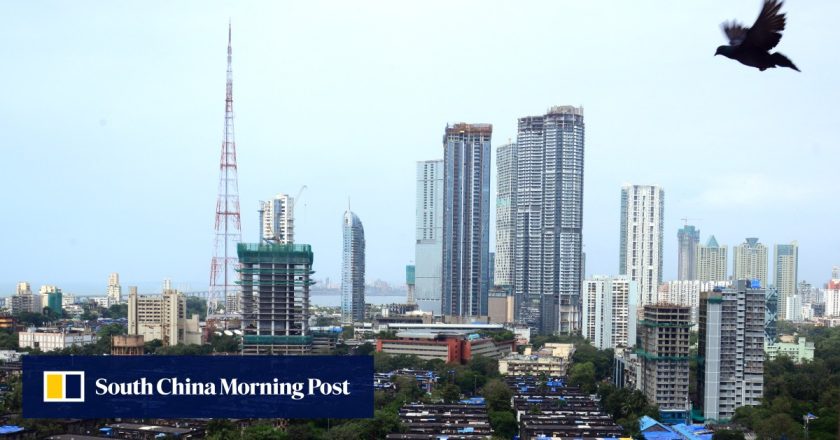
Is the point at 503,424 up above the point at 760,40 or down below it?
below

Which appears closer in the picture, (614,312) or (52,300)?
(614,312)

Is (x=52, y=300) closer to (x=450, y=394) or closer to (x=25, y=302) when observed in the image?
(x=25, y=302)

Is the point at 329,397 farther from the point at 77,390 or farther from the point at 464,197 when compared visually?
the point at 464,197

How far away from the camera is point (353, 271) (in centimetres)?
2966

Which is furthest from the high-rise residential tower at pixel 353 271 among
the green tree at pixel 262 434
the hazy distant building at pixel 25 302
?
the green tree at pixel 262 434

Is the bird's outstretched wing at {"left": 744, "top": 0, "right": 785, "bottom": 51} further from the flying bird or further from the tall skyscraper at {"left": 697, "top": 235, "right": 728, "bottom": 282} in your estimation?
the tall skyscraper at {"left": 697, "top": 235, "right": 728, "bottom": 282}

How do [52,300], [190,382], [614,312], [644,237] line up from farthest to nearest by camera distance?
[52,300], [644,237], [614,312], [190,382]

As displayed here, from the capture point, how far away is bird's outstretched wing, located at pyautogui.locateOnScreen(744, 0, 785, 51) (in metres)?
1.14

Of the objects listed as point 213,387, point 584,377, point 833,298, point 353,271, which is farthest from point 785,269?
point 213,387

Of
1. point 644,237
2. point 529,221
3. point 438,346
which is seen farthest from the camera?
point 529,221

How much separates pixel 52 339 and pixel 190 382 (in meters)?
15.6

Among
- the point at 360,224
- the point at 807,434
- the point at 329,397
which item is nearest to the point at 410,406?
the point at 807,434

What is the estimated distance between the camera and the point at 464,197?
2547 centimetres

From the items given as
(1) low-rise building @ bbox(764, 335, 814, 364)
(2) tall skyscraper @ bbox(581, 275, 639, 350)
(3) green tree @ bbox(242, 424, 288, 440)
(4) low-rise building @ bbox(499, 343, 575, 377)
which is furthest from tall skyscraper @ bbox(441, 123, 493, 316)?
(3) green tree @ bbox(242, 424, 288, 440)
